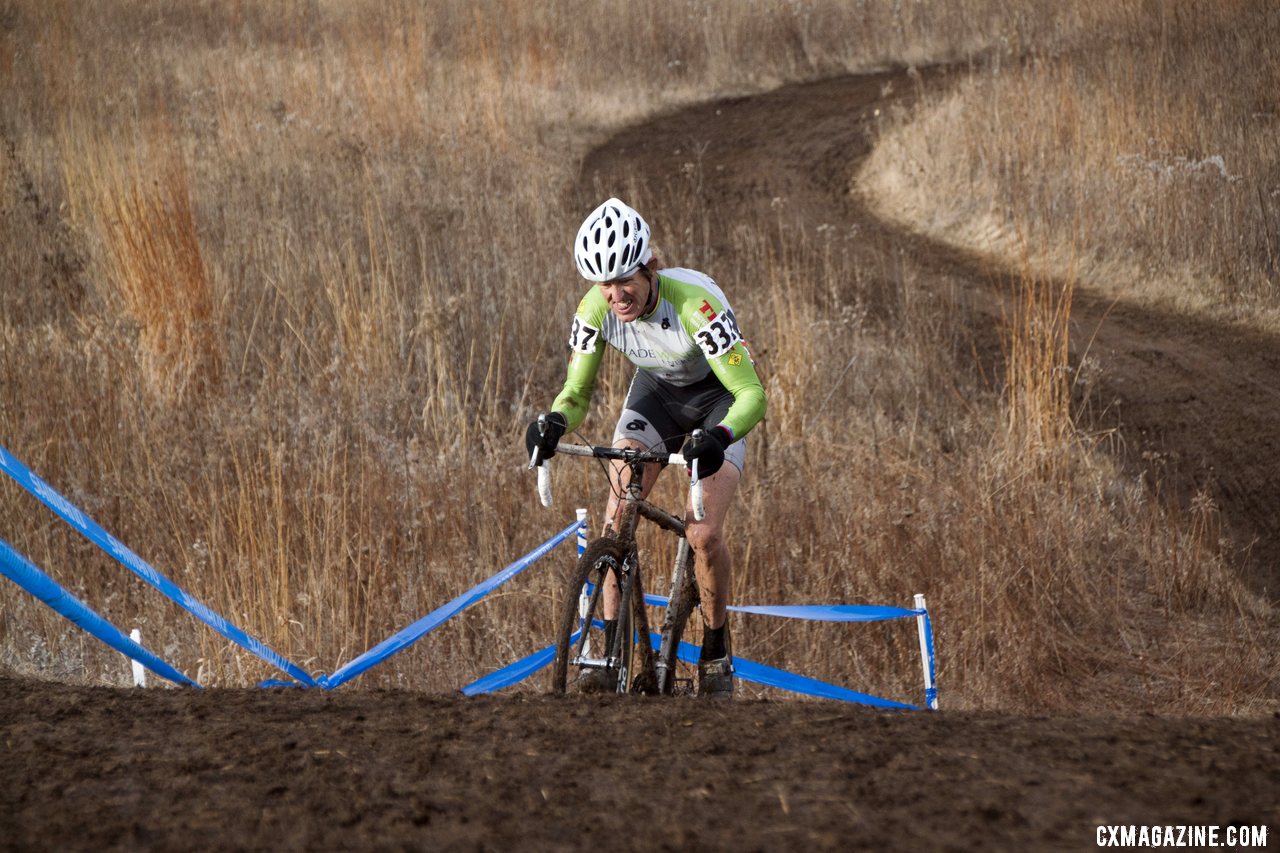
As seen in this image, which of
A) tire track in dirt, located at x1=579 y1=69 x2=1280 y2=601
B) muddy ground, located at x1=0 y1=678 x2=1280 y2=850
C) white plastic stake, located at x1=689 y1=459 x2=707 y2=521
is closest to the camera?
muddy ground, located at x1=0 y1=678 x2=1280 y2=850

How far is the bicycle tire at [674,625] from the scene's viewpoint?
202 inches

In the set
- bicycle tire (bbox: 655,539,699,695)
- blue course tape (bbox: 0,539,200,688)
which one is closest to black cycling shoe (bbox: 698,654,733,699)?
bicycle tire (bbox: 655,539,699,695)

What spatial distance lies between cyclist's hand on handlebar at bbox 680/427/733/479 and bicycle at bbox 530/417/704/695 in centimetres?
4

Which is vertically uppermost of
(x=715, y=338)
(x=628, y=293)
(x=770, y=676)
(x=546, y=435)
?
(x=628, y=293)

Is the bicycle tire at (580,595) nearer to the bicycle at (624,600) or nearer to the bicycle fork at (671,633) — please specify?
the bicycle at (624,600)

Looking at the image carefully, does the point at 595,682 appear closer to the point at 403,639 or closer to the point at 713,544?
the point at 713,544

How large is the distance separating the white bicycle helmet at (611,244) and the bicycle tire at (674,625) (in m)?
1.18

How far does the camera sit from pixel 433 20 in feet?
58.3

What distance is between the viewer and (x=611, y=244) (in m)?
4.79

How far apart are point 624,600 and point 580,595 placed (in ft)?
0.91

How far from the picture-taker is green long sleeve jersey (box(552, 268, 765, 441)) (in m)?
5.03

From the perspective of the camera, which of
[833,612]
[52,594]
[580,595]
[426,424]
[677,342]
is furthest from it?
[426,424]

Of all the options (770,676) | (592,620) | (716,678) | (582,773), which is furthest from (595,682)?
(770,676)

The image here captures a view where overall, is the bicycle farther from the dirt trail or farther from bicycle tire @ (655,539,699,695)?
the dirt trail
